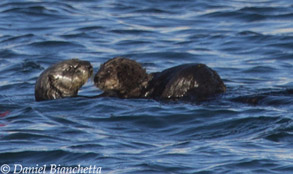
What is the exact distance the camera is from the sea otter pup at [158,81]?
25.6 ft

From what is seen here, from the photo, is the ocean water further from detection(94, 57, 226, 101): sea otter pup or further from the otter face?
the otter face

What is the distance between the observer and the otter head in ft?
26.7

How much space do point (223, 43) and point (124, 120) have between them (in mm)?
5333

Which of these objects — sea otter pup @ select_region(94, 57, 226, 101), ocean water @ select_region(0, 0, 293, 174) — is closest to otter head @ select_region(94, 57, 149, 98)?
sea otter pup @ select_region(94, 57, 226, 101)

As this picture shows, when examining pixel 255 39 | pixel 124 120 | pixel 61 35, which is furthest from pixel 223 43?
pixel 124 120

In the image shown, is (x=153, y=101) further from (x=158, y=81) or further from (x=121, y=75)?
(x=121, y=75)

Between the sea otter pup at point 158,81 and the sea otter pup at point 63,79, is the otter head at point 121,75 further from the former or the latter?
the sea otter pup at point 63,79

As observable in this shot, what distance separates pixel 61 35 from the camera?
13.2 m

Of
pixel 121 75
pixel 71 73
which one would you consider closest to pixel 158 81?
pixel 121 75

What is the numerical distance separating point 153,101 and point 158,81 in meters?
0.25

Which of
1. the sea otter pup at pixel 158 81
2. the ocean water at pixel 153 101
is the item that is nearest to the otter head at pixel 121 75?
the sea otter pup at pixel 158 81

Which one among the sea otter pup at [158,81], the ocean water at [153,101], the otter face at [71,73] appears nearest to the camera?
the ocean water at [153,101]

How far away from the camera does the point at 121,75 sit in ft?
26.7

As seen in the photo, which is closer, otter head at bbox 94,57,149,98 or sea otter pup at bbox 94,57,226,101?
sea otter pup at bbox 94,57,226,101
